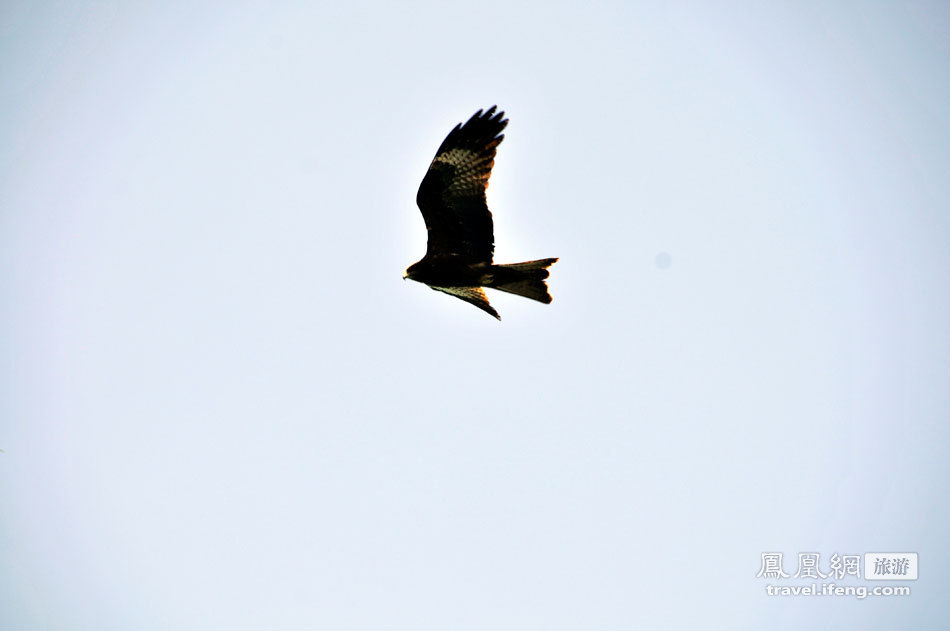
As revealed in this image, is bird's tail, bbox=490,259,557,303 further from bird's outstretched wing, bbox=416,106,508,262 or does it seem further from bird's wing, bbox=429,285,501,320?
bird's wing, bbox=429,285,501,320

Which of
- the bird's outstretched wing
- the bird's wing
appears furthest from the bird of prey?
the bird's wing

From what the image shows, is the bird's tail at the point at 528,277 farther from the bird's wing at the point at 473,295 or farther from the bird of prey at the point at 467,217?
the bird's wing at the point at 473,295

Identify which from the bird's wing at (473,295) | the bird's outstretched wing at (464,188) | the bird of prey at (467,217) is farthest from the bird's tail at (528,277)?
the bird's wing at (473,295)

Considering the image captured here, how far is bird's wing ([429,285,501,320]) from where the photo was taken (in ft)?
24.4

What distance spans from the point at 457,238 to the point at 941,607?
134m

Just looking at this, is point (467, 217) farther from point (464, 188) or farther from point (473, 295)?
point (473, 295)

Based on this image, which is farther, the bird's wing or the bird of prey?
the bird's wing

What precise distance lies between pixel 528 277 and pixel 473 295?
0.89 m

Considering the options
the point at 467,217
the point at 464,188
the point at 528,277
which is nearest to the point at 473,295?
the point at 528,277

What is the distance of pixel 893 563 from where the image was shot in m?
15.5

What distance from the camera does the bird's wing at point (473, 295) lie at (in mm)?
7426

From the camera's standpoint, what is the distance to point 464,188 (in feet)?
22.5

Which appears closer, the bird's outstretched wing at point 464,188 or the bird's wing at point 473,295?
the bird's outstretched wing at point 464,188

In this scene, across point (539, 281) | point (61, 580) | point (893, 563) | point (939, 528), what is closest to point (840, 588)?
point (893, 563)
